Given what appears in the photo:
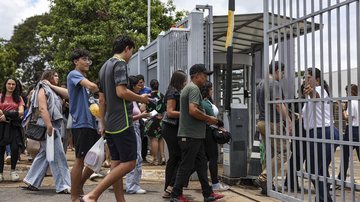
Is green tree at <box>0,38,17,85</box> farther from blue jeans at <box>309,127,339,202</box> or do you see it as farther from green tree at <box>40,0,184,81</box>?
blue jeans at <box>309,127,339,202</box>

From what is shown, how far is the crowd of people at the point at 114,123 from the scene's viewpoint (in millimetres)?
5234

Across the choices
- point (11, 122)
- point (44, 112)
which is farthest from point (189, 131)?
point (11, 122)

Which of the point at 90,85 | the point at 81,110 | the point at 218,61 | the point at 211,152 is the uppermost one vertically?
the point at 218,61

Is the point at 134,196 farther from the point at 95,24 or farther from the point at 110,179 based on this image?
the point at 95,24

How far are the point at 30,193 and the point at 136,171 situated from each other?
1468 mm

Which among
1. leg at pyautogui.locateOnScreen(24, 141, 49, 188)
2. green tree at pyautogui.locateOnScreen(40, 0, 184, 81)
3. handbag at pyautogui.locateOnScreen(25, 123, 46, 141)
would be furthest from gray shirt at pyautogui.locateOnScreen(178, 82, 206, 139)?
green tree at pyautogui.locateOnScreen(40, 0, 184, 81)

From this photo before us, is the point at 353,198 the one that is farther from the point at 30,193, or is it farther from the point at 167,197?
the point at 30,193

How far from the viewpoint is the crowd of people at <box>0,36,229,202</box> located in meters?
5.23

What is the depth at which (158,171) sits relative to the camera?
30.9 feet

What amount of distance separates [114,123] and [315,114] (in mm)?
2065

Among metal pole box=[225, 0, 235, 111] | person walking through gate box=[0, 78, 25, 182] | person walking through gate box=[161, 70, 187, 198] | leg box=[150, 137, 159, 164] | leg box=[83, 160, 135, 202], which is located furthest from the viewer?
leg box=[150, 137, 159, 164]

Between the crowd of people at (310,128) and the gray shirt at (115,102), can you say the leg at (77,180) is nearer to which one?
the gray shirt at (115,102)

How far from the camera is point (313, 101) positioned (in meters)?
5.39

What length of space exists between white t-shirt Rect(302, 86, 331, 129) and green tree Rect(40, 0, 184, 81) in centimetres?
2153
